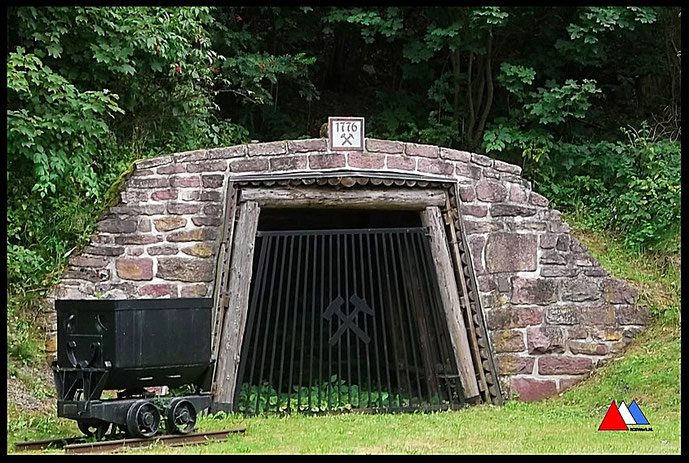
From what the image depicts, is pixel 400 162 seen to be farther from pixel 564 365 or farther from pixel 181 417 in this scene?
pixel 181 417

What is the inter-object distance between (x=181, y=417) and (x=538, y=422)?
102 inches

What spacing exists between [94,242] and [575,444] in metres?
3.98

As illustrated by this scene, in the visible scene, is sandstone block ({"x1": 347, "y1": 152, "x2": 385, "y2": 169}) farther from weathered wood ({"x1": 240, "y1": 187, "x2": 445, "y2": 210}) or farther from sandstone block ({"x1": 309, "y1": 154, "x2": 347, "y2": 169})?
weathered wood ({"x1": 240, "y1": 187, "x2": 445, "y2": 210})

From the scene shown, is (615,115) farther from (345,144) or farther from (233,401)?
(233,401)

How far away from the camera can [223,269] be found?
7844 mm

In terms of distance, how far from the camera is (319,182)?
805 cm

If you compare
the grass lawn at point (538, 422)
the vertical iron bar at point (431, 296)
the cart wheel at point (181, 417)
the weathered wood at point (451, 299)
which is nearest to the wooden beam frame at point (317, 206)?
the weathered wood at point (451, 299)

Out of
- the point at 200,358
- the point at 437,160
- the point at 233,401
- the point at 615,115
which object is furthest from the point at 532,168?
the point at 200,358

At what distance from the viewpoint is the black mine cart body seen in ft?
18.4

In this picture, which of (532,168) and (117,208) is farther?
(532,168)

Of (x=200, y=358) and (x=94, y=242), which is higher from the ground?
(x=94, y=242)

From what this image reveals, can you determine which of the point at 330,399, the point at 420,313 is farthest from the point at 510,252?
the point at 330,399

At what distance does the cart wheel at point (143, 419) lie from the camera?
18.4 feet

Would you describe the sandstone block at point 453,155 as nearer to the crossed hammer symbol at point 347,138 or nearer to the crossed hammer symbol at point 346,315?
the crossed hammer symbol at point 347,138
